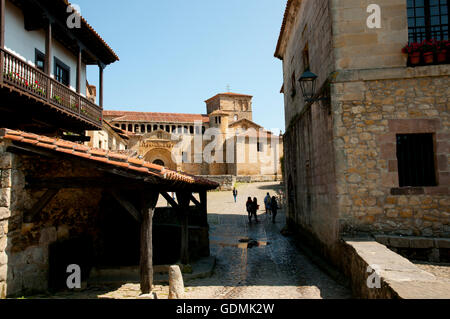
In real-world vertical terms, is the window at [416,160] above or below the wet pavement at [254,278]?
above

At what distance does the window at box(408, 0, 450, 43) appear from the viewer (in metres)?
6.92

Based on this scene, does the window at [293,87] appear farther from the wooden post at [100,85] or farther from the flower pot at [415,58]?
the wooden post at [100,85]

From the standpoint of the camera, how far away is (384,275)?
411 centimetres

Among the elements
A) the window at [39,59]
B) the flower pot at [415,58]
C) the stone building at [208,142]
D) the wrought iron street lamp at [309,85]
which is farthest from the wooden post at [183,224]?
the stone building at [208,142]

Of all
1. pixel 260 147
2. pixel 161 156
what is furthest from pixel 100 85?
pixel 260 147

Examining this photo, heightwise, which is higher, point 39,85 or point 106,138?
point 106,138

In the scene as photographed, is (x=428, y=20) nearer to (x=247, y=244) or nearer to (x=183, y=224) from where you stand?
(x=183, y=224)

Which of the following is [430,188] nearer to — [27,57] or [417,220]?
[417,220]

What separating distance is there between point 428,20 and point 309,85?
3109 mm

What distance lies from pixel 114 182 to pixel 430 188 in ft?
21.7

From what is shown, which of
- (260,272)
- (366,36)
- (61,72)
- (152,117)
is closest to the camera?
(366,36)

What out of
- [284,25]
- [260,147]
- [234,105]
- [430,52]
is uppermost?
[234,105]

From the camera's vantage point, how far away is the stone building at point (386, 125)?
21.6ft

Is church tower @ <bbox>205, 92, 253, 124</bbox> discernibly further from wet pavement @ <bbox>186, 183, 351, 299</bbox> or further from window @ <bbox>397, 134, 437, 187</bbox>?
window @ <bbox>397, 134, 437, 187</bbox>
